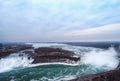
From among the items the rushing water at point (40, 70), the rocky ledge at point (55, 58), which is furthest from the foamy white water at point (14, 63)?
the rocky ledge at point (55, 58)

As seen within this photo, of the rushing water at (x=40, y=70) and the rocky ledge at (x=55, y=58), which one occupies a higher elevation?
the rocky ledge at (x=55, y=58)

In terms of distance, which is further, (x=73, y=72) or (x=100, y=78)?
(x=73, y=72)

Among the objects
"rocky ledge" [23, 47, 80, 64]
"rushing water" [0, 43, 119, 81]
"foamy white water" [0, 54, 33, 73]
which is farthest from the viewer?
"rocky ledge" [23, 47, 80, 64]

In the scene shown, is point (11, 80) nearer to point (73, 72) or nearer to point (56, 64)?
point (73, 72)

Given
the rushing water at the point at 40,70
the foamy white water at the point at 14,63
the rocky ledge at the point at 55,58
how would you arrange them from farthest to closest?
the rocky ledge at the point at 55,58, the foamy white water at the point at 14,63, the rushing water at the point at 40,70

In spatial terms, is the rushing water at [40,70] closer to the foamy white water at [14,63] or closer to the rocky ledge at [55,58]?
the foamy white water at [14,63]

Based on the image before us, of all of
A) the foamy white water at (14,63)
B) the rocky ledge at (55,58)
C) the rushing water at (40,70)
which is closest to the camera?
the rushing water at (40,70)

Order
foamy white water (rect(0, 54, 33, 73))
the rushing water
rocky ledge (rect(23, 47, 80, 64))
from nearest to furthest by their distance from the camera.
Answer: the rushing water
foamy white water (rect(0, 54, 33, 73))
rocky ledge (rect(23, 47, 80, 64))

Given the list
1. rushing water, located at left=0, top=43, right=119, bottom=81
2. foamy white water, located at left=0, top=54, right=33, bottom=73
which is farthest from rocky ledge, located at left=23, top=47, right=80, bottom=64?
foamy white water, located at left=0, top=54, right=33, bottom=73

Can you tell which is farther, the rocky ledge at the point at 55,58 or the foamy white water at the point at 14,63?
the rocky ledge at the point at 55,58

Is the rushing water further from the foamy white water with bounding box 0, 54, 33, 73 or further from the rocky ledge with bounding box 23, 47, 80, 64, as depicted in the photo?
the rocky ledge with bounding box 23, 47, 80, 64

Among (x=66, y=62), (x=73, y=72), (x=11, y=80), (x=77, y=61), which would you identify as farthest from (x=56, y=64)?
(x=11, y=80)
